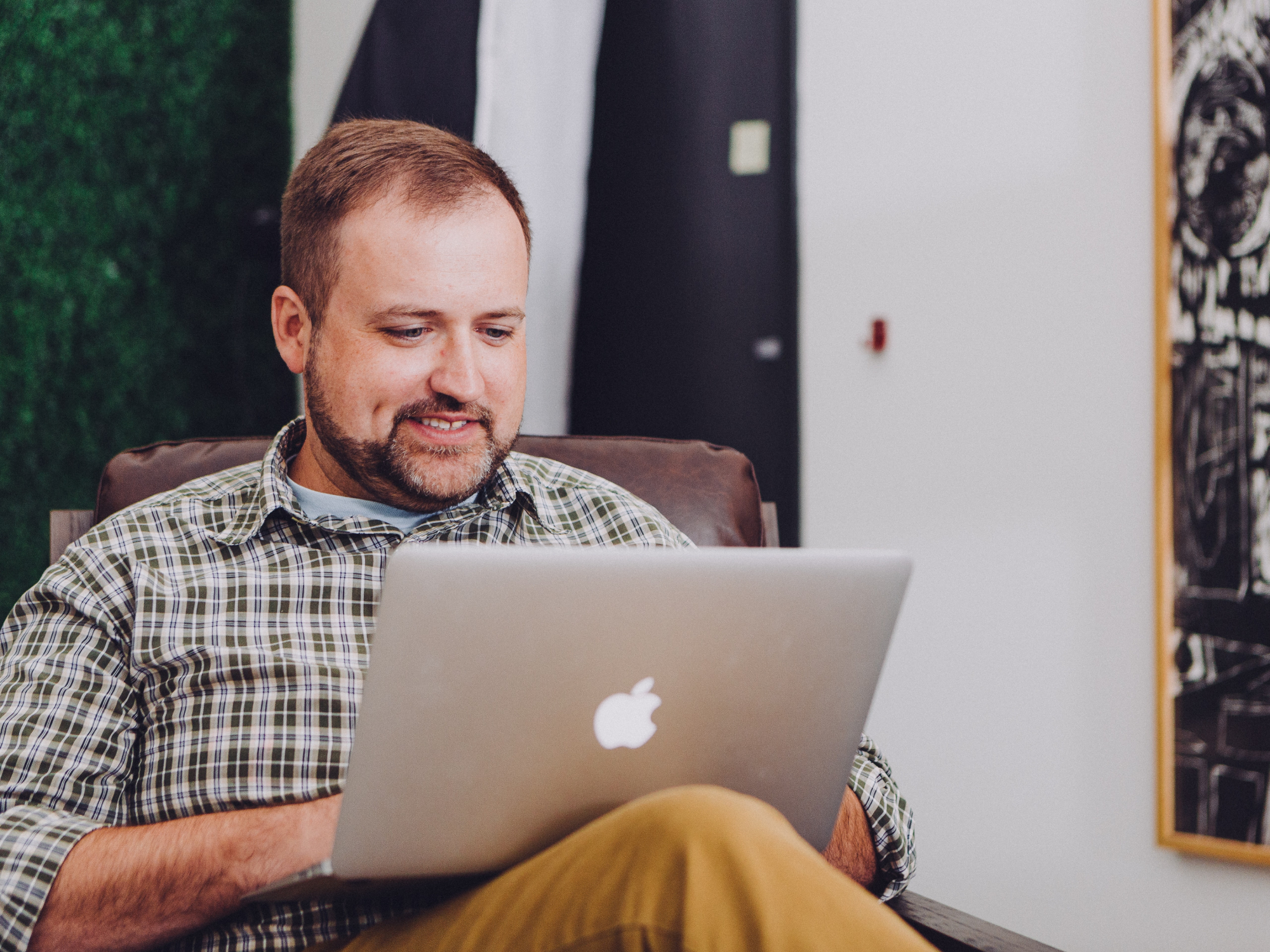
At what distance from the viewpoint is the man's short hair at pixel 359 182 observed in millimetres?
1154

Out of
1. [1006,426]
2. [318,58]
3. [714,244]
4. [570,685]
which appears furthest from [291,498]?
[318,58]

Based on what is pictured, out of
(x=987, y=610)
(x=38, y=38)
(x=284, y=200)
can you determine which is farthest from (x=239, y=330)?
(x=987, y=610)

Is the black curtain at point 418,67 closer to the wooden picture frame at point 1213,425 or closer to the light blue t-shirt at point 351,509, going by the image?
the light blue t-shirt at point 351,509

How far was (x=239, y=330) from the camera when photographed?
7.55ft

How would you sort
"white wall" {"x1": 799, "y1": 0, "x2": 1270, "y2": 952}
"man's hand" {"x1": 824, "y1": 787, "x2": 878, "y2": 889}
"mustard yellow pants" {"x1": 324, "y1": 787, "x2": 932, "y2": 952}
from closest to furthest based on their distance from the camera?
"mustard yellow pants" {"x1": 324, "y1": 787, "x2": 932, "y2": 952} → "man's hand" {"x1": 824, "y1": 787, "x2": 878, "y2": 889} → "white wall" {"x1": 799, "y1": 0, "x2": 1270, "y2": 952}

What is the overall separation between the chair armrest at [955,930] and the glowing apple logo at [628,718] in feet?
1.23

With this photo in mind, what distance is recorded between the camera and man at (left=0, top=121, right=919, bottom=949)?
0.65m

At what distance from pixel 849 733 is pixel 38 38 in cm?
199

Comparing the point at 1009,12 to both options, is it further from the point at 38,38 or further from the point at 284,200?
the point at 38,38

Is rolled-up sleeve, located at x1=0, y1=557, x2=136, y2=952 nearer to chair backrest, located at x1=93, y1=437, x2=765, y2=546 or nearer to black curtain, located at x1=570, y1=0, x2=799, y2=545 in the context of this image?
chair backrest, located at x1=93, y1=437, x2=765, y2=546

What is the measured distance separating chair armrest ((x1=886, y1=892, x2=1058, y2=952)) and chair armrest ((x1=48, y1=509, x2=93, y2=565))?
988 mm

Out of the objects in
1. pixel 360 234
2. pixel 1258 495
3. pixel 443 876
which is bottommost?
pixel 443 876

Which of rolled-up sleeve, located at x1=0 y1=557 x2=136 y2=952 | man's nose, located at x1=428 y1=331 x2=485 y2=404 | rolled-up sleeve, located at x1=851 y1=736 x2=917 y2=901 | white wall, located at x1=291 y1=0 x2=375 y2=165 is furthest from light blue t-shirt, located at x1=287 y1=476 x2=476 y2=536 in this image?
white wall, located at x1=291 y1=0 x2=375 y2=165

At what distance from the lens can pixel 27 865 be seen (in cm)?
82
